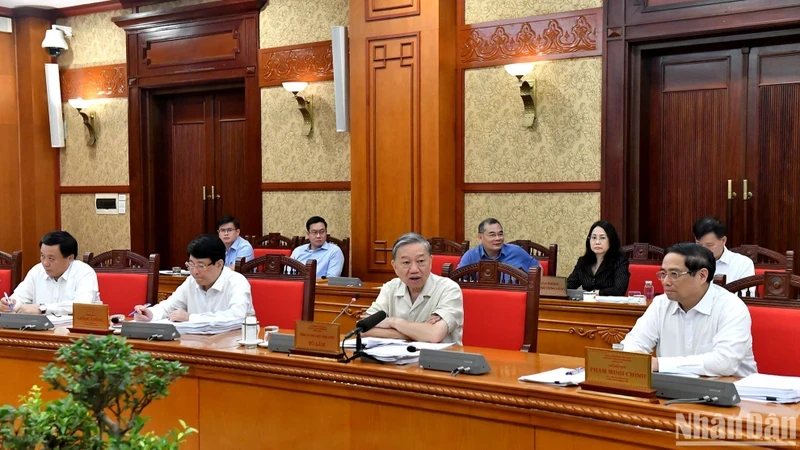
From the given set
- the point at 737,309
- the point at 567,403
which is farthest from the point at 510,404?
the point at 737,309

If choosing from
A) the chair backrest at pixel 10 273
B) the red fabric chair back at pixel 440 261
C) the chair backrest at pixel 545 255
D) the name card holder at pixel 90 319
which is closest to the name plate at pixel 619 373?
the name card holder at pixel 90 319

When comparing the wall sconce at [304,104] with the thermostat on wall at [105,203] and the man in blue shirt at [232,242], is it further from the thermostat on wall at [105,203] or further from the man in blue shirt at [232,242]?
the thermostat on wall at [105,203]

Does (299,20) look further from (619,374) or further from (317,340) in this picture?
(619,374)

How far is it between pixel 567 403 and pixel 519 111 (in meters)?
4.41

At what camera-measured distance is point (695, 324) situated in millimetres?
2779

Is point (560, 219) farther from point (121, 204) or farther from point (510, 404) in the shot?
point (121, 204)

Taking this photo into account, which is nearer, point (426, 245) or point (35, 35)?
point (426, 245)

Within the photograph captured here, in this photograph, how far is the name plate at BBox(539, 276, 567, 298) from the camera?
14.8 ft

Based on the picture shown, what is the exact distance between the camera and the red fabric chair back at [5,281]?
452cm

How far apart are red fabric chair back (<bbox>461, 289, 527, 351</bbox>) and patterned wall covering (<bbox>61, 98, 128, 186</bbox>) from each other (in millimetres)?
6113

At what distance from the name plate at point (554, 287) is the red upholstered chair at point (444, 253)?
1.00 meters

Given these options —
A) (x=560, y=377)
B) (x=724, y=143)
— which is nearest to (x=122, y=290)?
(x=560, y=377)

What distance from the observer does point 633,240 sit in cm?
602

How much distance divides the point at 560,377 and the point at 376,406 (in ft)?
1.79
